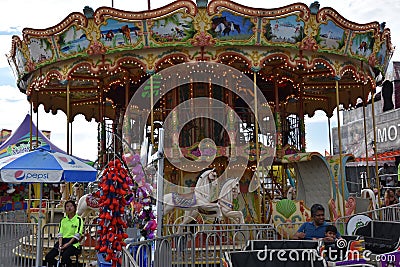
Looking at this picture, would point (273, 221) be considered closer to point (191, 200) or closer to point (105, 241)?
point (191, 200)

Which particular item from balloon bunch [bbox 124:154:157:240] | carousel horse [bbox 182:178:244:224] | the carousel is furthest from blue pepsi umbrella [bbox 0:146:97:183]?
carousel horse [bbox 182:178:244:224]

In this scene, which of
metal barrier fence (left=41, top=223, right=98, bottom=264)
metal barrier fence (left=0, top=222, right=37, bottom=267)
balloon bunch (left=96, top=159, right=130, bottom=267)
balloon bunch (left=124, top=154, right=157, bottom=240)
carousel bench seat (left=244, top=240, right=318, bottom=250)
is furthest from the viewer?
metal barrier fence (left=0, top=222, right=37, bottom=267)

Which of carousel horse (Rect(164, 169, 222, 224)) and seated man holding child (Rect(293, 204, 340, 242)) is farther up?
carousel horse (Rect(164, 169, 222, 224))

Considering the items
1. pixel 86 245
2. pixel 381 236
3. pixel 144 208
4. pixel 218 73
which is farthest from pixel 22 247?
pixel 381 236

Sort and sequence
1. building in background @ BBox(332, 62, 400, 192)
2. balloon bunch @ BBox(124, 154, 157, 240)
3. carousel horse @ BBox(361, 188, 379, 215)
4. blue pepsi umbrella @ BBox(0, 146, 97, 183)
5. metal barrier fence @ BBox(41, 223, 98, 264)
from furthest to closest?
→ building in background @ BBox(332, 62, 400, 192)
carousel horse @ BBox(361, 188, 379, 215)
metal barrier fence @ BBox(41, 223, 98, 264)
blue pepsi umbrella @ BBox(0, 146, 97, 183)
balloon bunch @ BBox(124, 154, 157, 240)

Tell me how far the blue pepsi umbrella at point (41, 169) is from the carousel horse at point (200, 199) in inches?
98.9

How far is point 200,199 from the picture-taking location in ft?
32.0

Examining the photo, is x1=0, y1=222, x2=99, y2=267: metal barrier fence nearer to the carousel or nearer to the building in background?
the carousel

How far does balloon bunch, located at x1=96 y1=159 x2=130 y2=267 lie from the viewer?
531 centimetres

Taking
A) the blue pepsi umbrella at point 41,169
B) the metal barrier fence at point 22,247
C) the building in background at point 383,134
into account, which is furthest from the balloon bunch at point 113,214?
the building in background at point 383,134

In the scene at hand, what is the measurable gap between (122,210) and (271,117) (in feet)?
28.0

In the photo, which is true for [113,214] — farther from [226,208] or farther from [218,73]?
[218,73]

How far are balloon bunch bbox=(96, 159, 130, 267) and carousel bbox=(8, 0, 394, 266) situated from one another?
11.5ft

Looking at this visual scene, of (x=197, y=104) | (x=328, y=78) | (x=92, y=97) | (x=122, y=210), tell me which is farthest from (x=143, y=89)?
(x=122, y=210)
